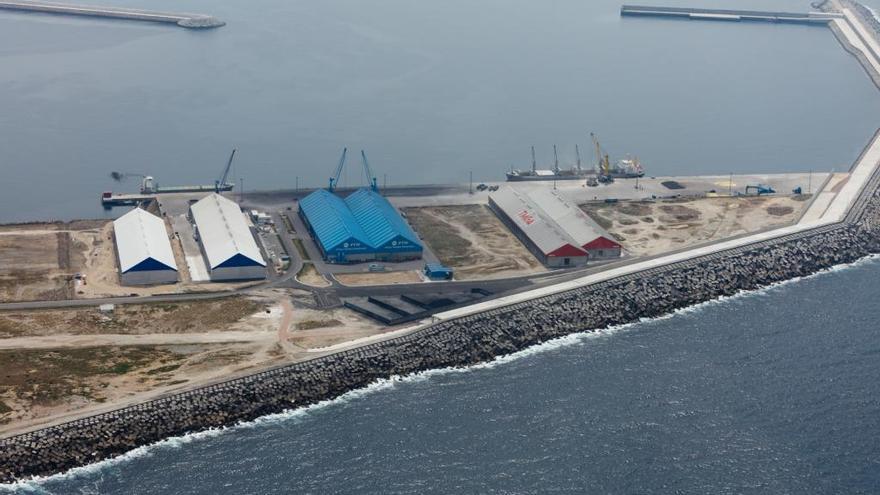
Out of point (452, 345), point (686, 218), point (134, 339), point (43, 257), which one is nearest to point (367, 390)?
point (452, 345)

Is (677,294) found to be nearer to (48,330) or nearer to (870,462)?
(870,462)

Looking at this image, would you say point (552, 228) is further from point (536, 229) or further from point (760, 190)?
point (760, 190)

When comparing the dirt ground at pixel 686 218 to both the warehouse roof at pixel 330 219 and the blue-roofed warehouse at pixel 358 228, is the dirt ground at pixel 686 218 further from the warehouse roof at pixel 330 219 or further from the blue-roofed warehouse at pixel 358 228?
the warehouse roof at pixel 330 219

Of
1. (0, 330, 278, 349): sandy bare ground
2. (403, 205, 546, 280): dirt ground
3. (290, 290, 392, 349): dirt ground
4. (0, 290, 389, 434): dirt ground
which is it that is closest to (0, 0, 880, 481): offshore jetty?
(0, 290, 389, 434): dirt ground

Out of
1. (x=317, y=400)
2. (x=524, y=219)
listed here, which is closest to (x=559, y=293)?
(x=524, y=219)

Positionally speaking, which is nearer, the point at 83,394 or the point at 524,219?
the point at 83,394

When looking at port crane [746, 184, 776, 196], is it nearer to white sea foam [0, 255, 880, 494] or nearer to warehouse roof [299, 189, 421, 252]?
white sea foam [0, 255, 880, 494]

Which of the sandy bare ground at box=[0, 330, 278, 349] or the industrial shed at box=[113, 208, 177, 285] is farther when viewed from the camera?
the industrial shed at box=[113, 208, 177, 285]
